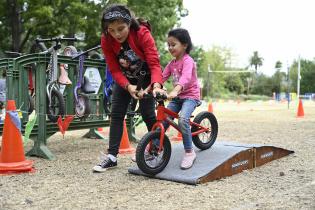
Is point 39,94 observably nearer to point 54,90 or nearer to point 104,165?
point 54,90

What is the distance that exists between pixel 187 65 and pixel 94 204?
1914mm

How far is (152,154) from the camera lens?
13.9 feet

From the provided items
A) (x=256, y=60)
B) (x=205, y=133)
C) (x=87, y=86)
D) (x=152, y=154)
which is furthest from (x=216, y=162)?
(x=256, y=60)

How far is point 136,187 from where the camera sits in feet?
12.8

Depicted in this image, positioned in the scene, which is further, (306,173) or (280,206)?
(306,173)

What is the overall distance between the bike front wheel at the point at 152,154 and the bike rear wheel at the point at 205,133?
68cm

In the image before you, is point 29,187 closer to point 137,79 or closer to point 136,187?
point 136,187

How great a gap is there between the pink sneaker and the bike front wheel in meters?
0.17

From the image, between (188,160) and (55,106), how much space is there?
2482 mm

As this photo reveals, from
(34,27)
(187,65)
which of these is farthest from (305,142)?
(34,27)

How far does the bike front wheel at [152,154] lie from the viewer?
13.3 ft

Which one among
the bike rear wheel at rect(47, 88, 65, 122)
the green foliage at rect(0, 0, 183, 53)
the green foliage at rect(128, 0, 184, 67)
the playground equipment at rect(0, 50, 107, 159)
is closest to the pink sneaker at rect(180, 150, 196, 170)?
the playground equipment at rect(0, 50, 107, 159)

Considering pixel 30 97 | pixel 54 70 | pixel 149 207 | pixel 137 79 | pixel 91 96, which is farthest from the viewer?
pixel 91 96

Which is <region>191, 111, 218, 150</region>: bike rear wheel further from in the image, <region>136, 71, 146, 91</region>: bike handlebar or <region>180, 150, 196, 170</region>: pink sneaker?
<region>136, 71, 146, 91</region>: bike handlebar
